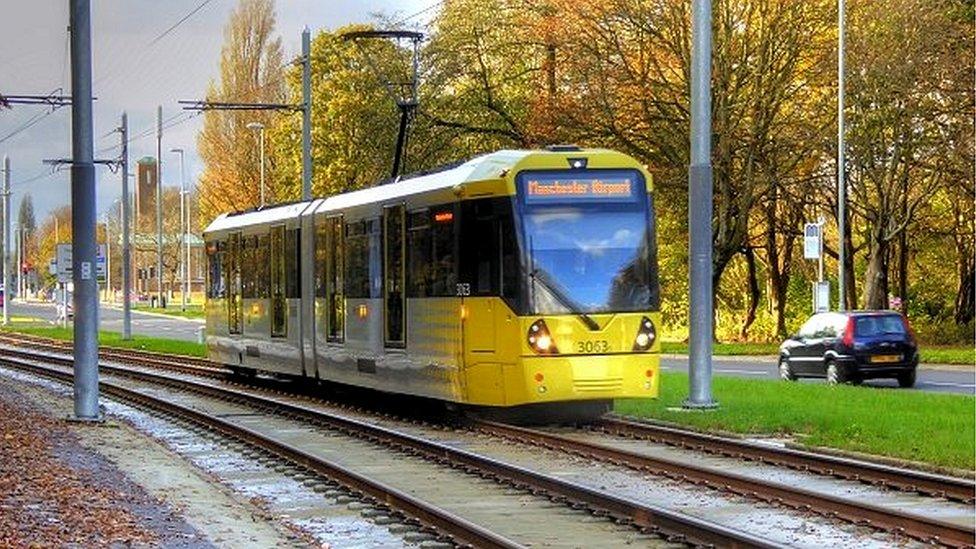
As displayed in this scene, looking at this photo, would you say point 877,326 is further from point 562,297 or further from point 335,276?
point 562,297

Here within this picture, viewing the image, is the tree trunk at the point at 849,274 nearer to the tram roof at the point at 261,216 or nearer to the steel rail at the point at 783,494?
the tram roof at the point at 261,216

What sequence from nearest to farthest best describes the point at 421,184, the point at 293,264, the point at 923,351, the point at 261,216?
→ the point at 421,184
the point at 293,264
the point at 261,216
the point at 923,351

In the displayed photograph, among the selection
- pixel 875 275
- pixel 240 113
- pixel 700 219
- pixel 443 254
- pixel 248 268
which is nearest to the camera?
pixel 443 254

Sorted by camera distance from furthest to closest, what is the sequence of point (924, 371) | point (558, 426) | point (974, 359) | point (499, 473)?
point (974, 359) < point (924, 371) < point (558, 426) < point (499, 473)

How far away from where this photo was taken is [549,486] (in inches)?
601

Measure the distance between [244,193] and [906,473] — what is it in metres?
76.2

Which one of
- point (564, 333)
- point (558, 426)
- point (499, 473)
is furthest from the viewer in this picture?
point (558, 426)

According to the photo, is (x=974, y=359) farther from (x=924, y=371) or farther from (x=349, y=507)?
(x=349, y=507)

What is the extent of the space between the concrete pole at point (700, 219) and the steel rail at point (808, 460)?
1.69 meters

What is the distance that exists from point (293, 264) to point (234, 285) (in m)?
4.50

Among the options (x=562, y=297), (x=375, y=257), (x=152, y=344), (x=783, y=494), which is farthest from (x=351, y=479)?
(x=152, y=344)

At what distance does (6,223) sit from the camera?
3836 inches

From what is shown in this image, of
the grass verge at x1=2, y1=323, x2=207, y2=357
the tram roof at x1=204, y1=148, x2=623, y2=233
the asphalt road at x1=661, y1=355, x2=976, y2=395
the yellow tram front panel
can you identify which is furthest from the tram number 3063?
the grass verge at x1=2, y1=323, x2=207, y2=357

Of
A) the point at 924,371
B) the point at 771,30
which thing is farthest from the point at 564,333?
the point at 771,30
